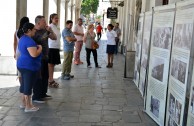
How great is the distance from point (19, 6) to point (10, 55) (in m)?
1.48

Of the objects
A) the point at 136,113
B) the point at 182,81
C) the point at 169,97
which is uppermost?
the point at 182,81

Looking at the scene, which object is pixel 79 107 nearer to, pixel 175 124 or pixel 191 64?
pixel 175 124

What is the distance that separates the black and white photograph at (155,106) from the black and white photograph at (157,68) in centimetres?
40

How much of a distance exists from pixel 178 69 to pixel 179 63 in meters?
0.09

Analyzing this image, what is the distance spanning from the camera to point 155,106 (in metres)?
6.18

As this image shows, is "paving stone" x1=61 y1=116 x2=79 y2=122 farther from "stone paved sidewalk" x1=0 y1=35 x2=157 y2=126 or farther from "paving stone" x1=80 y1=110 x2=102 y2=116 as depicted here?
"paving stone" x1=80 y1=110 x2=102 y2=116

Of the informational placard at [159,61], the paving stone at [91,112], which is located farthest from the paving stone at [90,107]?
the informational placard at [159,61]

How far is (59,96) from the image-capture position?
26.1 feet

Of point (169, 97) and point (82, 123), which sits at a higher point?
point (169, 97)

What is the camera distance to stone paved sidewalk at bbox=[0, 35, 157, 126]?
6117 mm

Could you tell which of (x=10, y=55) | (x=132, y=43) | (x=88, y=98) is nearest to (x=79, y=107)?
(x=88, y=98)

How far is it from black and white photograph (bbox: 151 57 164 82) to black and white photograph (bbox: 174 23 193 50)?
78 cm

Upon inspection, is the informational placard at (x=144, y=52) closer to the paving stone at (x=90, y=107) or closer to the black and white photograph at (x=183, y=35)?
the paving stone at (x=90, y=107)

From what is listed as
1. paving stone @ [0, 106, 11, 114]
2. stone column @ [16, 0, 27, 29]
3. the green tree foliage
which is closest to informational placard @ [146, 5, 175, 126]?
paving stone @ [0, 106, 11, 114]
